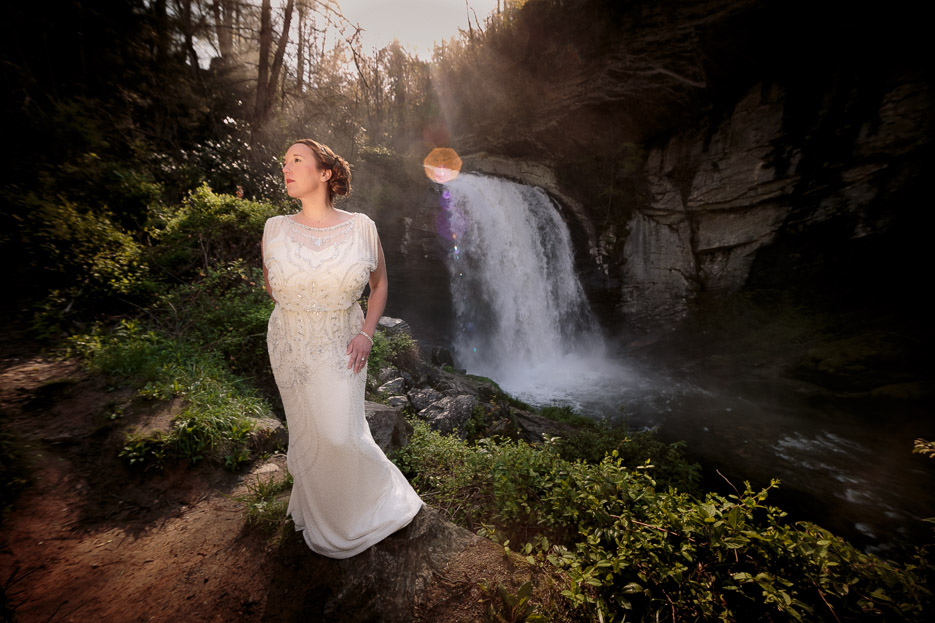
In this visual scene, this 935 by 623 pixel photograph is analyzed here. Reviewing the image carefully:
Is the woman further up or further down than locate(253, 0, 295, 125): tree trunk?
further down

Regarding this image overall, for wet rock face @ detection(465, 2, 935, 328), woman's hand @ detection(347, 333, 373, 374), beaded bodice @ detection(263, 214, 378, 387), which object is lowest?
woman's hand @ detection(347, 333, 373, 374)

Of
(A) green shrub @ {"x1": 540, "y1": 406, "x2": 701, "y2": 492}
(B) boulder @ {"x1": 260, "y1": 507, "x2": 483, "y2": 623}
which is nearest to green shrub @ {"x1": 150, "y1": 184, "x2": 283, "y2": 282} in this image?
(B) boulder @ {"x1": 260, "y1": 507, "x2": 483, "y2": 623}

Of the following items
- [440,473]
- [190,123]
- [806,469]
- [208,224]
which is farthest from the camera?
[190,123]

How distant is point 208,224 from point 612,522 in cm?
654

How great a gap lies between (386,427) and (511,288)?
955 cm

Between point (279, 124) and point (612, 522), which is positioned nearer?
point (612, 522)

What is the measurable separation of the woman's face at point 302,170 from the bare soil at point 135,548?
6.94 ft

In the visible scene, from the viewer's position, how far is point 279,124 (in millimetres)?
9312

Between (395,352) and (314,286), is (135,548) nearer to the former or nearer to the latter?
(314,286)

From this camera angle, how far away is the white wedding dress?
1800 millimetres

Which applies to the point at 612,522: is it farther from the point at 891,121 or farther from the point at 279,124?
the point at 891,121

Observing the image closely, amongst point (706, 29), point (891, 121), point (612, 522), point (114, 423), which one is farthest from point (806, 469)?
point (706, 29)

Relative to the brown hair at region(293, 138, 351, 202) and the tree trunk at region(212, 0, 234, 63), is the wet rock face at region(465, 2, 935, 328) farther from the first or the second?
the brown hair at region(293, 138, 351, 202)

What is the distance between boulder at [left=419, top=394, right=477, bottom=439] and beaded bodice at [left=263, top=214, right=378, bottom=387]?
12.3 ft
